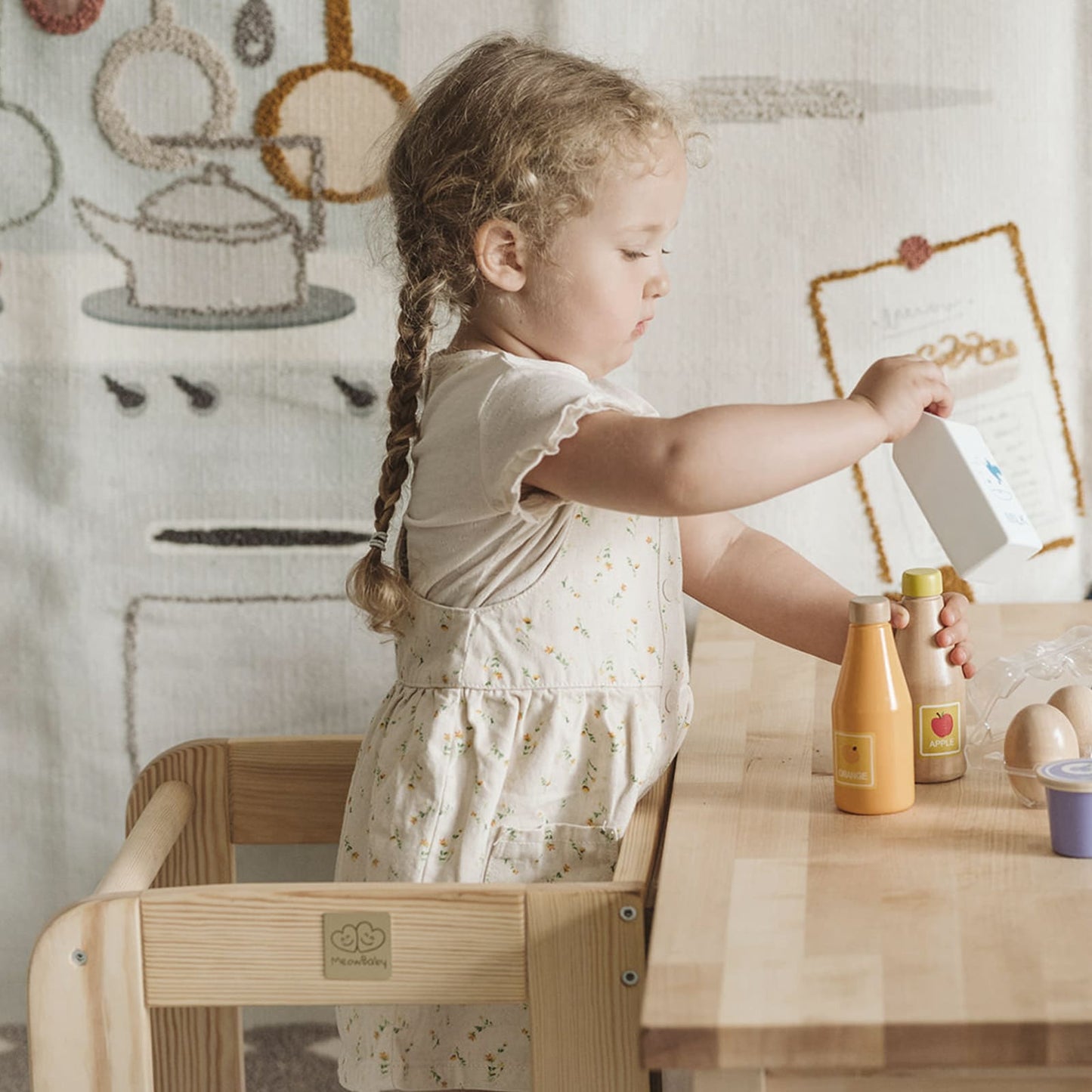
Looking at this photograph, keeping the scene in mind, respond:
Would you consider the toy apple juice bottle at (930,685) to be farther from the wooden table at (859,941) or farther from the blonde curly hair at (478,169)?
the blonde curly hair at (478,169)

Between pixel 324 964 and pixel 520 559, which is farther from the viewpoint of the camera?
pixel 520 559

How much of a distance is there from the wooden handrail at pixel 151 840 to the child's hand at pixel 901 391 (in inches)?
23.5

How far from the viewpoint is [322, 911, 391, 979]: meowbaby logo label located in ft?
2.70

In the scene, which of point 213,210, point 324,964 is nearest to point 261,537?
point 213,210

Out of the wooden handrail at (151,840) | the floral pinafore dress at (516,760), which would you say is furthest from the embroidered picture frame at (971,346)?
the wooden handrail at (151,840)

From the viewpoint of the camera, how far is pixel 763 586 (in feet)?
3.88

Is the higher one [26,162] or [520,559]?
[26,162]

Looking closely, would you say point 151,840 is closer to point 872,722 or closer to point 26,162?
point 872,722

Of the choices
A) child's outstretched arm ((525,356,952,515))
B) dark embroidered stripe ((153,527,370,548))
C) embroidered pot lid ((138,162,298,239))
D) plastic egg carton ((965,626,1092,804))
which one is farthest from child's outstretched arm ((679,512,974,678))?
embroidered pot lid ((138,162,298,239))

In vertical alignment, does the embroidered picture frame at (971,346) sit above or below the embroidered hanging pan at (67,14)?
below

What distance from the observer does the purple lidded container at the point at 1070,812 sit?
2.68 feet

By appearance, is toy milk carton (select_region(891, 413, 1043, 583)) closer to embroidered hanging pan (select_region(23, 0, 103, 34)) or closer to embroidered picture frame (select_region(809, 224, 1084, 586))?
embroidered picture frame (select_region(809, 224, 1084, 586))

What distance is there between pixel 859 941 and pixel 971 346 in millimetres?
880

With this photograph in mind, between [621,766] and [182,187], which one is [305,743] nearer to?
[621,766]
